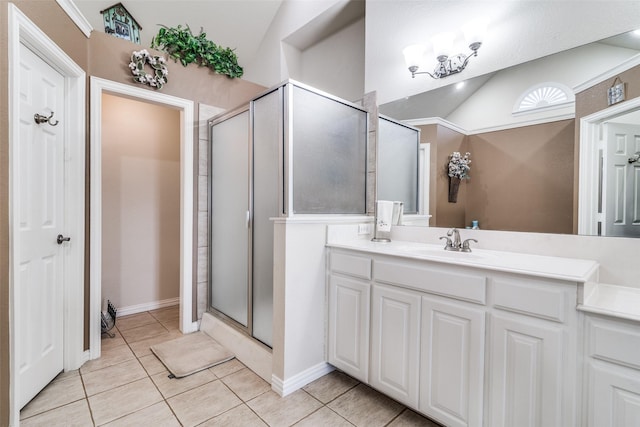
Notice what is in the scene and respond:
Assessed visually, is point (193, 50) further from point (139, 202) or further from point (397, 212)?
point (397, 212)

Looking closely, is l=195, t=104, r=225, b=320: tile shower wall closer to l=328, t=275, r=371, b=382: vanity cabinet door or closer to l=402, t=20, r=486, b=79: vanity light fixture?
l=328, t=275, r=371, b=382: vanity cabinet door

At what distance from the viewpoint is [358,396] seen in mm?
1784

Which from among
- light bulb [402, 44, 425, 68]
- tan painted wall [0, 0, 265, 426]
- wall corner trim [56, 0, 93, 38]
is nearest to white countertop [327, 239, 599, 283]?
light bulb [402, 44, 425, 68]

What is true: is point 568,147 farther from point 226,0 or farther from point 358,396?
point 226,0

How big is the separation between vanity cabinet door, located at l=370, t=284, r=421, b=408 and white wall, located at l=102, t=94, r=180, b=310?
106 inches

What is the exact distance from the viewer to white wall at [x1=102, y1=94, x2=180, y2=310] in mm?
2953

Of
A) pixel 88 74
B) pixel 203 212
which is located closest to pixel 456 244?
pixel 203 212

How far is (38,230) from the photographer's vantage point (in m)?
1.73

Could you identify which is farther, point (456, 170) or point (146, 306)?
point (146, 306)

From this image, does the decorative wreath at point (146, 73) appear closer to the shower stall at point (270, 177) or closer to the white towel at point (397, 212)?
the shower stall at point (270, 177)

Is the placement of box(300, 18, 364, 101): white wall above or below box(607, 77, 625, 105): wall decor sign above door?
above

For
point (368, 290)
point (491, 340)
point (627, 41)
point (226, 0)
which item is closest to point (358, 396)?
point (368, 290)

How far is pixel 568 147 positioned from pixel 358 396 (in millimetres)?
1844

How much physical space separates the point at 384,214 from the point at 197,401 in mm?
1716
